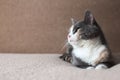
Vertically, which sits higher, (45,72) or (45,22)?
(45,22)

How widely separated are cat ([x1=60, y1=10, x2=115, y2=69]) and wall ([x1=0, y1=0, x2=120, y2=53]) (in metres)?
0.46

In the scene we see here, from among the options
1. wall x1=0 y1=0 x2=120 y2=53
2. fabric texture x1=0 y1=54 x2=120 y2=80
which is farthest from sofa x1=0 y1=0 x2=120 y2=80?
fabric texture x1=0 y1=54 x2=120 y2=80

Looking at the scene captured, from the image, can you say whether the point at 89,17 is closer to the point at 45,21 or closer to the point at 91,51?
the point at 91,51

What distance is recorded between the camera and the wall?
5.57 ft

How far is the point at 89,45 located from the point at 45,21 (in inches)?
22.3

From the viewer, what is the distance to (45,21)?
1.73 metres

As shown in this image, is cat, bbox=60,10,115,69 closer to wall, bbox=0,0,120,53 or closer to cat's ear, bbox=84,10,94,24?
cat's ear, bbox=84,10,94,24

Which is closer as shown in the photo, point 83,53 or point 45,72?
point 45,72

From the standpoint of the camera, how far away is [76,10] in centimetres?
171

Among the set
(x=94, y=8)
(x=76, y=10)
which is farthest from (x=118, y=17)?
(x=76, y=10)

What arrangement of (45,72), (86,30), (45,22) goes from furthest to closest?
(45,22), (86,30), (45,72)

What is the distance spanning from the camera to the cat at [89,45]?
1209 mm

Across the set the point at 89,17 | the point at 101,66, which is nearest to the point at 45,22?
the point at 89,17

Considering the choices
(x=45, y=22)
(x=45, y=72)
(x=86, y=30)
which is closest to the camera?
(x=45, y=72)
